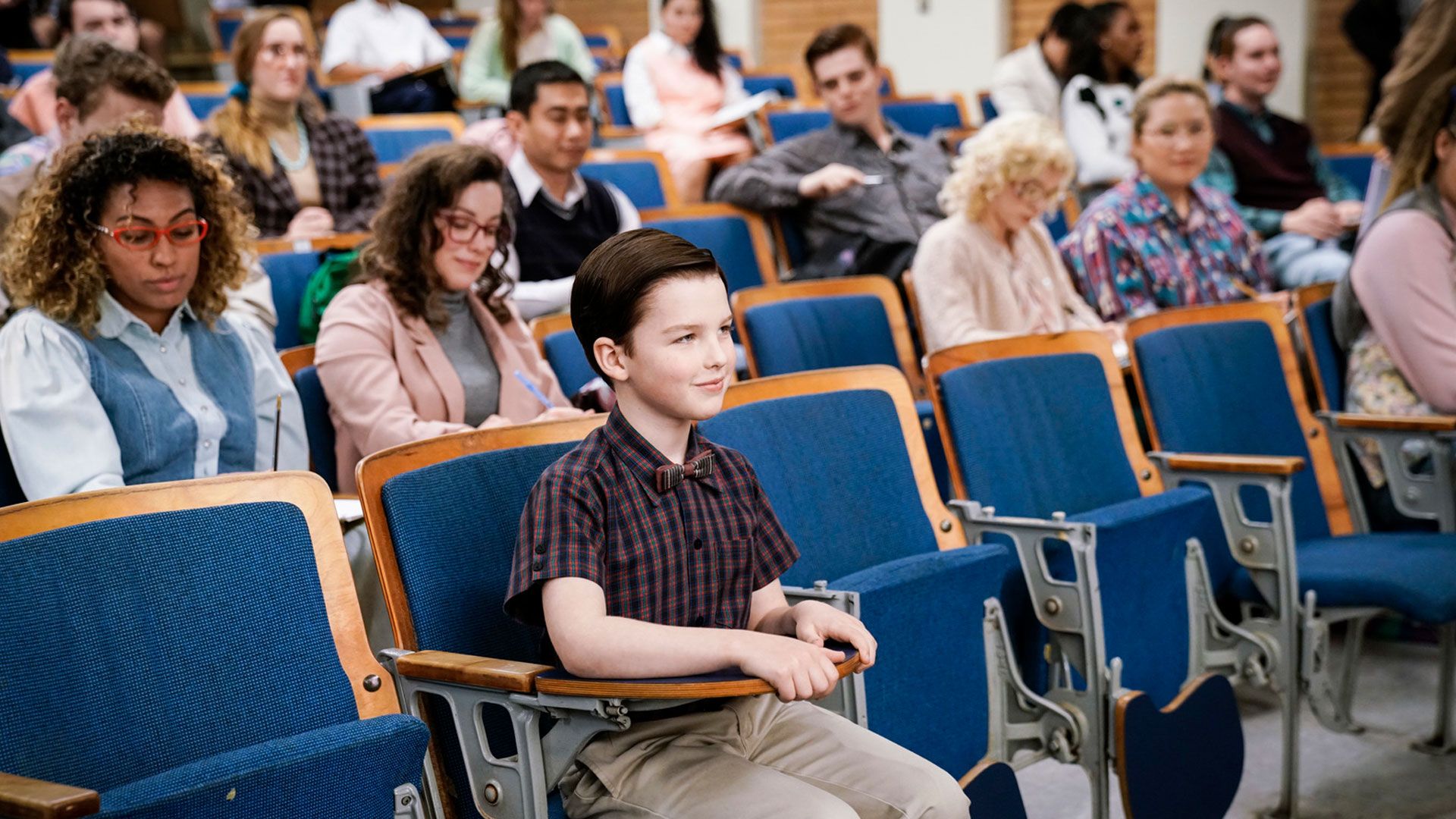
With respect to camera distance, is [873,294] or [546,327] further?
[873,294]

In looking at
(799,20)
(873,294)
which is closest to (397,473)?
(873,294)

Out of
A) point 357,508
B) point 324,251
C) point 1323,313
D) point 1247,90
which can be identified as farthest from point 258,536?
point 1247,90

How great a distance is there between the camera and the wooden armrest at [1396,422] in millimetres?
2582

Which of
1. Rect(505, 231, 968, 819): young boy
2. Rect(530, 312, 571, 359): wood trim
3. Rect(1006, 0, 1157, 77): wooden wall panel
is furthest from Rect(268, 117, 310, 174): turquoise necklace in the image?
Rect(1006, 0, 1157, 77): wooden wall panel

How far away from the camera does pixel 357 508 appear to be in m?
1.73

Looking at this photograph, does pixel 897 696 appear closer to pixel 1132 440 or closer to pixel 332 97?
pixel 1132 440

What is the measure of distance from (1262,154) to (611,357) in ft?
11.8

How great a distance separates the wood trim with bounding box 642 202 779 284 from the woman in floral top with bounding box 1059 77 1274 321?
751 mm

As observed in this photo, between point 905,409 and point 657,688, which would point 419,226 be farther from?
point 657,688

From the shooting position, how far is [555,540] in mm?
1301

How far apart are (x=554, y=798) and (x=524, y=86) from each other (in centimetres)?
223

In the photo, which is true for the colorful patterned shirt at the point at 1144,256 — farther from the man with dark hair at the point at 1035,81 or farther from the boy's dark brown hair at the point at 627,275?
the boy's dark brown hair at the point at 627,275

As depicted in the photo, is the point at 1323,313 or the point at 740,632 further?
the point at 1323,313

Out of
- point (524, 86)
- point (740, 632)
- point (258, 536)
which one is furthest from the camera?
point (524, 86)
